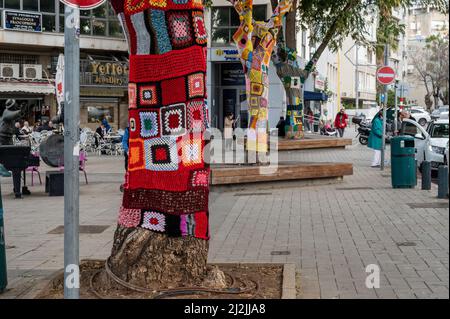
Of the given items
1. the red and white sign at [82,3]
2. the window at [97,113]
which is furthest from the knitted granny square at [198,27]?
the window at [97,113]

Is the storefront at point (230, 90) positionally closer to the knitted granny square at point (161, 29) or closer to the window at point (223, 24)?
the window at point (223, 24)

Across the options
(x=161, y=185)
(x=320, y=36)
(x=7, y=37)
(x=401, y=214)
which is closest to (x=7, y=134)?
(x=401, y=214)

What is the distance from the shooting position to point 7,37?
3441cm

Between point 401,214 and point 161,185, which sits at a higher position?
point 161,185

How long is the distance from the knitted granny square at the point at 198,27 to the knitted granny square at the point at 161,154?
3.15 ft

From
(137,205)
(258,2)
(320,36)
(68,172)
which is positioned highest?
(258,2)

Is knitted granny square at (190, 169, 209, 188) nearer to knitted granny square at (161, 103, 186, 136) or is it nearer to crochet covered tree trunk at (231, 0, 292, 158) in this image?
knitted granny square at (161, 103, 186, 136)

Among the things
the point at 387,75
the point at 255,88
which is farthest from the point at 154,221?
the point at 387,75

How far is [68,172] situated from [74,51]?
716 millimetres

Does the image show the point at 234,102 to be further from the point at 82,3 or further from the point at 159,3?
the point at 82,3

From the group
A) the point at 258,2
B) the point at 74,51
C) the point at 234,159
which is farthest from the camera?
the point at 258,2

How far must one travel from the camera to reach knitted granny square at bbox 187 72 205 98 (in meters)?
5.98

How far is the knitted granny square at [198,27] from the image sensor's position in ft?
19.8
